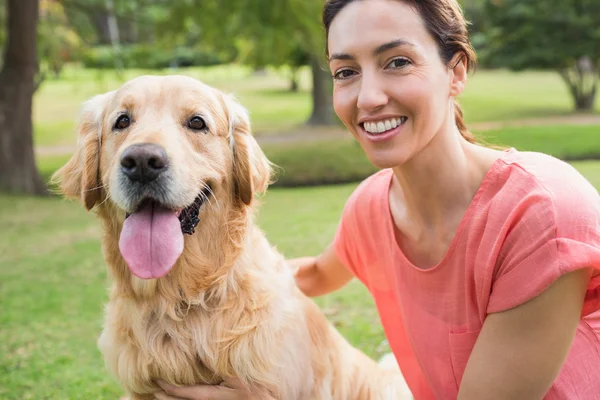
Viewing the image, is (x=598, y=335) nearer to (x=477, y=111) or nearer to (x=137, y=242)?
(x=137, y=242)

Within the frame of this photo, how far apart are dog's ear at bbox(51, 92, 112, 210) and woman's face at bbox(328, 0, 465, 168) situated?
1.23 metres

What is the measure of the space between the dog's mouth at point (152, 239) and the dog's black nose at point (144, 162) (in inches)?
5.9

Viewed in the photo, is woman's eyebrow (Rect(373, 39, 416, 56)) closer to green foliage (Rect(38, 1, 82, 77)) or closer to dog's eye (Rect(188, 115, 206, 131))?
dog's eye (Rect(188, 115, 206, 131))

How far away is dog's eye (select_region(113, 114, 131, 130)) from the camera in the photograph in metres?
2.95

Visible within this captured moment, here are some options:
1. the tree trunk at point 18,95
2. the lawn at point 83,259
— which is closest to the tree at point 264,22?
the lawn at point 83,259

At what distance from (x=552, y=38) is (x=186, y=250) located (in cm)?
2055

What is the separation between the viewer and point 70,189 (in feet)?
10.2

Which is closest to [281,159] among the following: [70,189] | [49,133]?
[49,133]

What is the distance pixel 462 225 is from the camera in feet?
8.50

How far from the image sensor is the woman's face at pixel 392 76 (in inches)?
95.1

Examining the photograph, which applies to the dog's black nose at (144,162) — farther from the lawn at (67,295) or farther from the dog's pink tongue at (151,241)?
the lawn at (67,295)

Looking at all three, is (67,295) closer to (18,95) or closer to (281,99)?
(18,95)

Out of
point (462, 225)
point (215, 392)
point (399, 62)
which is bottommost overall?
point (215, 392)

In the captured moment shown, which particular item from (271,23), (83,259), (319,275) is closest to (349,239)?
(319,275)
